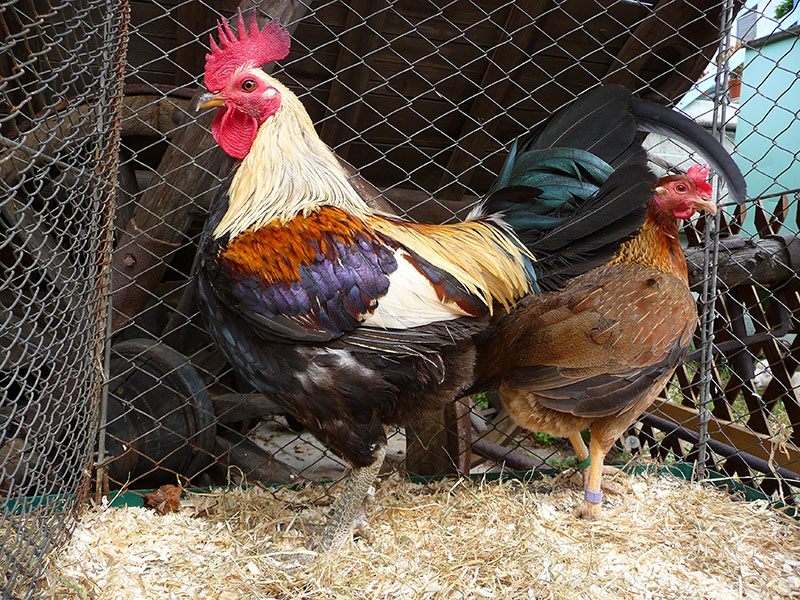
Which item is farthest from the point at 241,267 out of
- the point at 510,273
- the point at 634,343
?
the point at 634,343

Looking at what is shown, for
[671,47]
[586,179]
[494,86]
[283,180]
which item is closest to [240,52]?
[283,180]

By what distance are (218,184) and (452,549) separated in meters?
1.83

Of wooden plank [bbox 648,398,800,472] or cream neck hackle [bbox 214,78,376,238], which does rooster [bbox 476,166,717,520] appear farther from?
wooden plank [bbox 648,398,800,472]

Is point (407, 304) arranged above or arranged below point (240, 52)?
below

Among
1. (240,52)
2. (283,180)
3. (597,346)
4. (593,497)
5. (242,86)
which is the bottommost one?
(593,497)

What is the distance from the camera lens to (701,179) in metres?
2.27

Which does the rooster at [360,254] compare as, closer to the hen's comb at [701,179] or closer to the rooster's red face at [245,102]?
the rooster's red face at [245,102]

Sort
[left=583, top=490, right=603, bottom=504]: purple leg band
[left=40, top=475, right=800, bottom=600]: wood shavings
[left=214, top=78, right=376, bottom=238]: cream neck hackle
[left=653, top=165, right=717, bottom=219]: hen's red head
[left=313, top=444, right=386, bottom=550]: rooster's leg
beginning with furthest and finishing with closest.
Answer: [left=653, top=165, right=717, bottom=219]: hen's red head
[left=583, top=490, right=603, bottom=504]: purple leg band
[left=313, top=444, right=386, bottom=550]: rooster's leg
[left=214, top=78, right=376, bottom=238]: cream neck hackle
[left=40, top=475, right=800, bottom=600]: wood shavings

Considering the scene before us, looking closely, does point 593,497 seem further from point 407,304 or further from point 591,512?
point 407,304

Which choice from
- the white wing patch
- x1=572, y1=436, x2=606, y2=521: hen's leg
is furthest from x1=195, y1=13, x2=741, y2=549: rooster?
x1=572, y1=436, x2=606, y2=521: hen's leg

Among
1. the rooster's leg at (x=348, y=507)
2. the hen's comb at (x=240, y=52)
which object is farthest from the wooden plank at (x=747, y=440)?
the hen's comb at (x=240, y=52)

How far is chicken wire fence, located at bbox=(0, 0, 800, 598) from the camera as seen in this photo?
76.8 inches

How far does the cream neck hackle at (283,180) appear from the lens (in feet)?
5.89

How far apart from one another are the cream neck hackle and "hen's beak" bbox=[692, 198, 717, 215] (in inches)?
51.9
